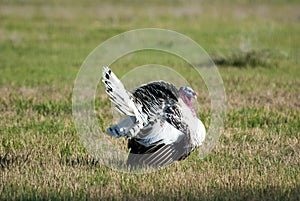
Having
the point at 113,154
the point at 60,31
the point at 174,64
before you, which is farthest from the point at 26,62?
the point at 113,154

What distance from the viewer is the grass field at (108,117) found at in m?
6.18

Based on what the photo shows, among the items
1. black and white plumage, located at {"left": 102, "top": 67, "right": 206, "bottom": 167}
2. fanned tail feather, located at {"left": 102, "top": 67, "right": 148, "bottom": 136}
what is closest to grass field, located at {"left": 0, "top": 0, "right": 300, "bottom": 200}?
black and white plumage, located at {"left": 102, "top": 67, "right": 206, "bottom": 167}

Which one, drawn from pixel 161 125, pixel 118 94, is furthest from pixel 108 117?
pixel 118 94

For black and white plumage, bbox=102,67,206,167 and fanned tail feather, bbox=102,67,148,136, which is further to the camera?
black and white plumage, bbox=102,67,206,167

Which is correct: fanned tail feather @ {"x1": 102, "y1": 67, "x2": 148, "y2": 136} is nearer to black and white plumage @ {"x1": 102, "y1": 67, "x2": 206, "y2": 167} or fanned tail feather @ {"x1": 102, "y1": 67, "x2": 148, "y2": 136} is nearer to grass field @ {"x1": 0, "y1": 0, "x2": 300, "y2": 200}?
black and white plumage @ {"x1": 102, "y1": 67, "x2": 206, "y2": 167}

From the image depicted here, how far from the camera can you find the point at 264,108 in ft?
35.2

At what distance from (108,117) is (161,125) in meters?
3.76

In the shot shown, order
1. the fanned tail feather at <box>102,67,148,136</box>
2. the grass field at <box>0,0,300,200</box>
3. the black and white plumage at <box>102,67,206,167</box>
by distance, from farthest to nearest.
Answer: the black and white plumage at <box>102,67,206,167</box> → the grass field at <box>0,0,300,200</box> → the fanned tail feather at <box>102,67,148,136</box>

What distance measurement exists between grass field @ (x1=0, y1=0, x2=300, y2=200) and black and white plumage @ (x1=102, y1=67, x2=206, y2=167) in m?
0.23

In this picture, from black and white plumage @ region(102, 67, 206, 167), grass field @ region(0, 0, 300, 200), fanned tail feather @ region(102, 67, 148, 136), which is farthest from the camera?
black and white plumage @ region(102, 67, 206, 167)

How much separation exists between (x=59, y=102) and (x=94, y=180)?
5.04m

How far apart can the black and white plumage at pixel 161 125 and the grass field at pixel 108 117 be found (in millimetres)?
228

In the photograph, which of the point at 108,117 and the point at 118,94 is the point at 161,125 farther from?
the point at 108,117

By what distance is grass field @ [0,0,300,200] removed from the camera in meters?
6.18
